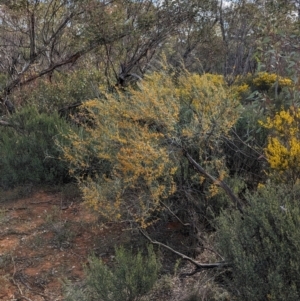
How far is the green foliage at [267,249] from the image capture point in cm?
219

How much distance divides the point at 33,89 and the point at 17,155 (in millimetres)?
2810

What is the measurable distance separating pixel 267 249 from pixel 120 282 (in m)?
0.97

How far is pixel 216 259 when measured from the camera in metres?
3.05

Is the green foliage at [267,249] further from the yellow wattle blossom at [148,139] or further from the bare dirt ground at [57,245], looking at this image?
the yellow wattle blossom at [148,139]

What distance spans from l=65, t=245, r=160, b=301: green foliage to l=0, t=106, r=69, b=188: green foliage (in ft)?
8.09

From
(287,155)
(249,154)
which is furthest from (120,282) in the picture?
(249,154)

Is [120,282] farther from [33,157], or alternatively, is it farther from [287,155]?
[33,157]

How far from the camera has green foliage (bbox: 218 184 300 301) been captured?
7.18ft

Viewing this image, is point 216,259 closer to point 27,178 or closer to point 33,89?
→ point 27,178

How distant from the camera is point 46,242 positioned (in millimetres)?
3990

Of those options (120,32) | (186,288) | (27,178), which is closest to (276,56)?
(186,288)

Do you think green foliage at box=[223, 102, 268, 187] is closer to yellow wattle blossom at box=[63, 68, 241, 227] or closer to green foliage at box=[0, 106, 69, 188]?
yellow wattle blossom at box=[63, 68, 241, 227]

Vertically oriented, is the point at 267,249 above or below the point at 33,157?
below

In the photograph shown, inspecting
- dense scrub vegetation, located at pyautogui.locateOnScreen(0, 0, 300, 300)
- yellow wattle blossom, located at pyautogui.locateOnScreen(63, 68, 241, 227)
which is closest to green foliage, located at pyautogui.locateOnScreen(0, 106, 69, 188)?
dense scrub vegetation, located at pyautogui.locateOnScreen(0, 0, 300, 300)
